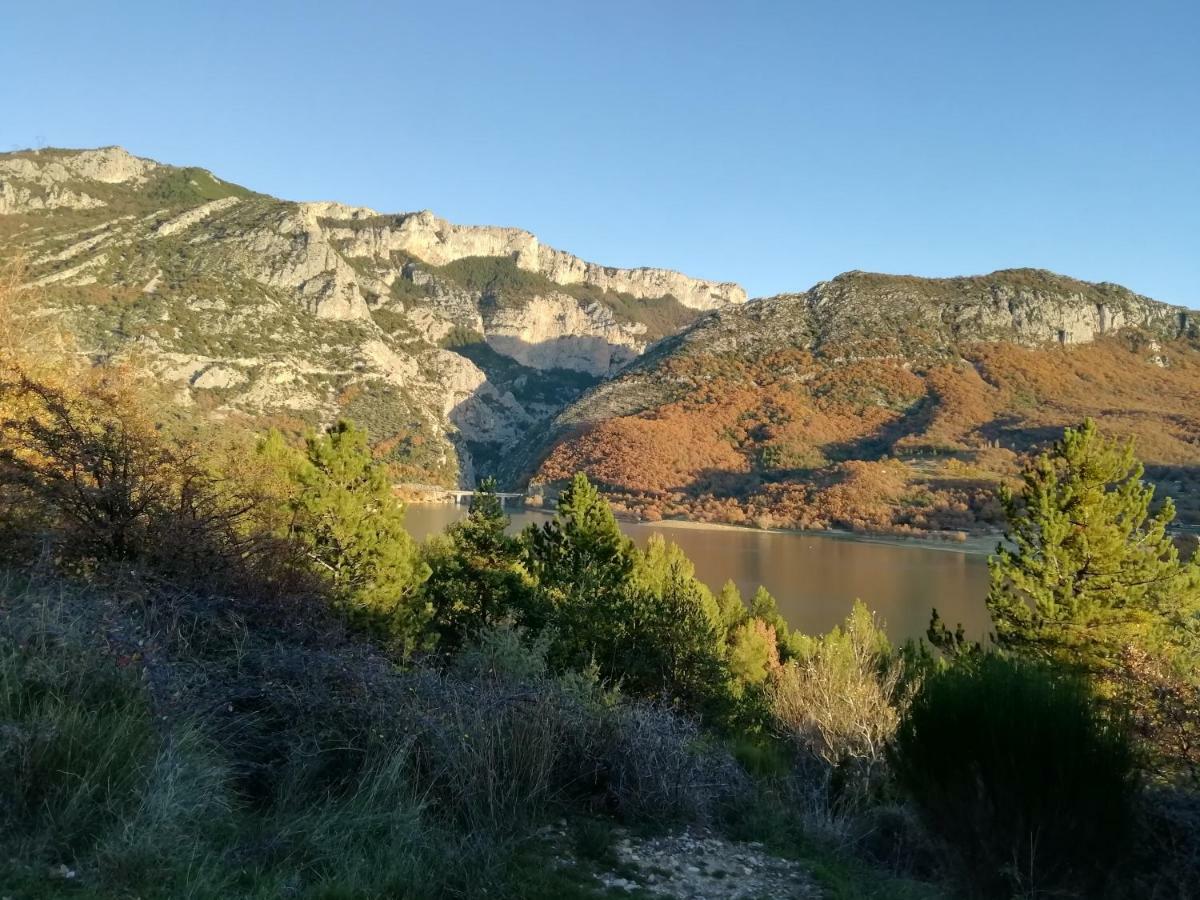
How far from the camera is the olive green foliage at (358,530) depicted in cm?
1658

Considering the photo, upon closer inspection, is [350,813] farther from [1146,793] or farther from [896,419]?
[896,419]

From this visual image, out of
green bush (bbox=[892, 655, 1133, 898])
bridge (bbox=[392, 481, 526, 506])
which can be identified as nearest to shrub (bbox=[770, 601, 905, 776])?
green bush (bbox=[892, 655, 1133, 898])

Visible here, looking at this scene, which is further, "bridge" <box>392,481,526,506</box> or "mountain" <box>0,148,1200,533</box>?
"bridge" <box>392,481,526,506</box>

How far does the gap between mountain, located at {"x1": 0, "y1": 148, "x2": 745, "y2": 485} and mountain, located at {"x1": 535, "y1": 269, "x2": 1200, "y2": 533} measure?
25328 mm

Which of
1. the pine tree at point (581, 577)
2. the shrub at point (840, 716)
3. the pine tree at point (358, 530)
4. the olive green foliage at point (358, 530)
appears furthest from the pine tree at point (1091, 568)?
the pine tree at point (358, 530)

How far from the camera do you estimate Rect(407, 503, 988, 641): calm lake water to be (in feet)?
136

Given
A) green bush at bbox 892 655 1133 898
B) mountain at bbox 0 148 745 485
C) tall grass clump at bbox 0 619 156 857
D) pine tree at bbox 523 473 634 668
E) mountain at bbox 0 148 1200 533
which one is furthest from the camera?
mountain at bbox 0 148 745 485

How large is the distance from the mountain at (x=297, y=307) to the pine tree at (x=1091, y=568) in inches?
2427

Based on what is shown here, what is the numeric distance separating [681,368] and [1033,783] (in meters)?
116

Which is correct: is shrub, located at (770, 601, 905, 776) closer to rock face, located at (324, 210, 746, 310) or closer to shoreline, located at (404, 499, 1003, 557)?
shoreline, located at (404, 499, 1003, 557)

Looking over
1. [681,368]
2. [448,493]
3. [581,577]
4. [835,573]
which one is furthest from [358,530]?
[681,368]

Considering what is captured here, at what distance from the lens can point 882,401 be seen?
4205 inches

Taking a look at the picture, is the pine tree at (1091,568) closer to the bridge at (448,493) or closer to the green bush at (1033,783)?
the green bush at (1033,783)

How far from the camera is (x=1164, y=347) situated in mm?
119312
